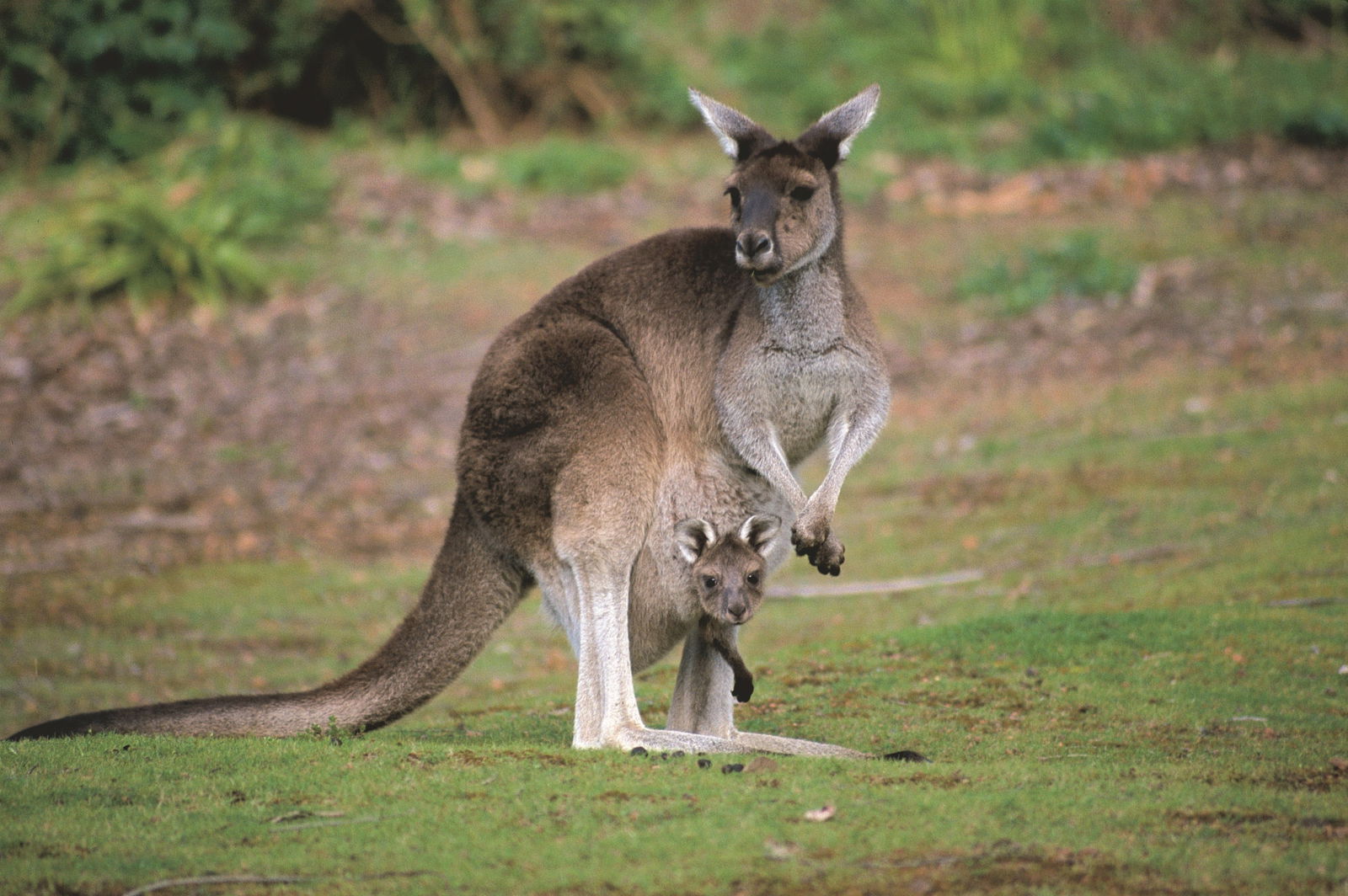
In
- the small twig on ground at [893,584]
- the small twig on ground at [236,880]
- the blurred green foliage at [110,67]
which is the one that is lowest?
the small twig on ground at [236,880]

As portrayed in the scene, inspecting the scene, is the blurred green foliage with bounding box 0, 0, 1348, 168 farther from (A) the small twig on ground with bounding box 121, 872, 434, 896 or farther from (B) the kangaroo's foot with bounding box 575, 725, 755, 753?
(A) the small twig on ground with bounding box 121, 872, 434, 896

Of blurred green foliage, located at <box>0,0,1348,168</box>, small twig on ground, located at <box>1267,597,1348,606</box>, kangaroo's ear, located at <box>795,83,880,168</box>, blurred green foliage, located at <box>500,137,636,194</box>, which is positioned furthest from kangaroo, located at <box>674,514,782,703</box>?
blurred green foliage, located at <box>0,0,1348,168</box>

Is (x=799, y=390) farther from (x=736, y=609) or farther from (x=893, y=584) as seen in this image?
(x=893, y=584)

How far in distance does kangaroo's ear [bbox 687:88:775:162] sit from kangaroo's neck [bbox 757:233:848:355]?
1.52ft

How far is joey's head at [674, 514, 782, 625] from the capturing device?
5.13 m

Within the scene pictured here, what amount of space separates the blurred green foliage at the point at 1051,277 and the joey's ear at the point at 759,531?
7806mm

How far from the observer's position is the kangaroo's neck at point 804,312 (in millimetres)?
5293

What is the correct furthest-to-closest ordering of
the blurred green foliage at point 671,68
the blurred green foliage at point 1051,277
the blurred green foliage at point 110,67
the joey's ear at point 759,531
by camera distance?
the blurred green foliage at point 671,68, the blurred green foliage at point 110,67, the blurred green foliage at point 1051,277, the joey's ear at point 759,531

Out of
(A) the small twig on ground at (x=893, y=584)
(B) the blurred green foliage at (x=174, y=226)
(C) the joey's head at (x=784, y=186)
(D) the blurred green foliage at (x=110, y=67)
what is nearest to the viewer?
(C) the joey's head at (x=784, y=186)

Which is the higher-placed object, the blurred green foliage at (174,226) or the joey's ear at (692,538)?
the blurred green foliage at (174,226)

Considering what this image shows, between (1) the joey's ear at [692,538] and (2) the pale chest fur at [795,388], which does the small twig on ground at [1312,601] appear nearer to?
(2) the pale chest fur at [795,388]

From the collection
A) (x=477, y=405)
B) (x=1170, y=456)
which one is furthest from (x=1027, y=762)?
(x=1170, y=456)

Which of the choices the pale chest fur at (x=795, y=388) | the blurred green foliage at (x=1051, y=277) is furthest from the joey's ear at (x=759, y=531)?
the blurred green foliage at (x=1051, y=277)

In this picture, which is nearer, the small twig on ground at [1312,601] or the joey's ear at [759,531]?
the joey's ear at [759,531]
